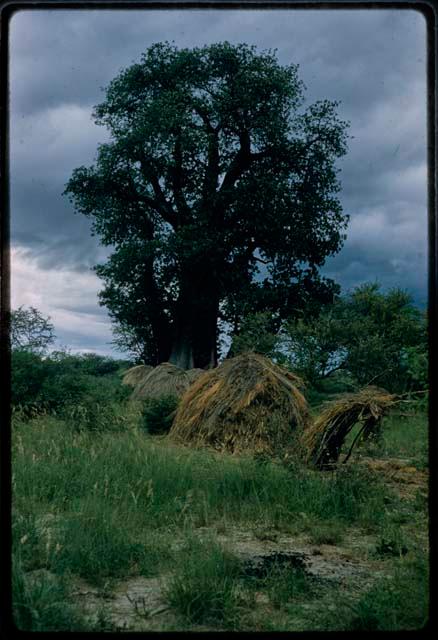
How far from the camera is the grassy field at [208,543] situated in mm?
3951

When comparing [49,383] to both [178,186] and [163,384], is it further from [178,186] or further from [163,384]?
[178,186]

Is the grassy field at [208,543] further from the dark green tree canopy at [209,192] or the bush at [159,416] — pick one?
the dark green tree canopy at [209,192]

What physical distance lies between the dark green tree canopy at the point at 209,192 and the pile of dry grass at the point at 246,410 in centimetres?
1154

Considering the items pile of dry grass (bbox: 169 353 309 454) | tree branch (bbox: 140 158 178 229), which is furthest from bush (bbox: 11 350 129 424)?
tree branch (bbox: 140 158 178 229)

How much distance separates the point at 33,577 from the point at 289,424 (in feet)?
20.9

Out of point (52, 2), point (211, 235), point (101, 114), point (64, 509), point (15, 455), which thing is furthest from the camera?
point (101, 114)

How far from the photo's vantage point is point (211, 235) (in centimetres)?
2295

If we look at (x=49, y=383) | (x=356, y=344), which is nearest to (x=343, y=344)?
(x=356, y=344)

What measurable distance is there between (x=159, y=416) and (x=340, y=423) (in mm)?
4847

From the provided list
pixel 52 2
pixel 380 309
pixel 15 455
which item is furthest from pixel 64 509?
pixel 380 309

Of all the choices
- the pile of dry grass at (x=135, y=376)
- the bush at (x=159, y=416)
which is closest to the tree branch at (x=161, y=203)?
the pile of dry grass at (x=135, y=376)

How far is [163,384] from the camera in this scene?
16359mm

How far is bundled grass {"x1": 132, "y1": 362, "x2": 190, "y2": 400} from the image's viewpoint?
1606cm

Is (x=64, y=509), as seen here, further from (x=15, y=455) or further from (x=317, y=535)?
(x=317, y=535)
